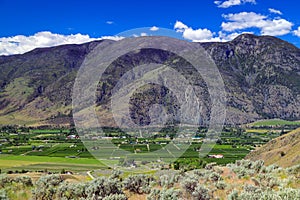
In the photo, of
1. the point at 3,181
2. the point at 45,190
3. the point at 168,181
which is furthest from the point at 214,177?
the point at 3,181

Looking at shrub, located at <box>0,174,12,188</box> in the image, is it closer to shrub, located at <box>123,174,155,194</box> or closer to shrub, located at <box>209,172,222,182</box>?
shrub, located at <box>123,174,155,194</box>

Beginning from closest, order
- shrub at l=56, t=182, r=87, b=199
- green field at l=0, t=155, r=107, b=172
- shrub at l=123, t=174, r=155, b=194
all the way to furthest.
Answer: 1. shrub at l=56, t=182, r=87, b=199
2. shrub at l=123, t=174, r=155, b=194
3. green field at l=0, t=155, r=107, b=172

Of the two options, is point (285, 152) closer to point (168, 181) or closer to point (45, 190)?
point (168, 181)

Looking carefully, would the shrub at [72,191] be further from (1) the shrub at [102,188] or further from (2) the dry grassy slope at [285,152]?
(2) the dry grassy slope at [285,152]

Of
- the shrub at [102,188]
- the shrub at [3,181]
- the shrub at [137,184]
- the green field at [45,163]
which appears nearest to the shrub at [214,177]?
the shrub at [137,184]

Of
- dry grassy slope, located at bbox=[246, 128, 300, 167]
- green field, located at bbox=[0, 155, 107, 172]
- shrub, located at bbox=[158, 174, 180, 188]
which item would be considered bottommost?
green field, located at bbox=[0, 155, 107, 172]

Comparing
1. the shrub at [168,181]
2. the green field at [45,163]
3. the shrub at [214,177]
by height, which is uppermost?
the shrub at [214,177]

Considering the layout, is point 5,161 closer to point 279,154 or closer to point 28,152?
point 28,152

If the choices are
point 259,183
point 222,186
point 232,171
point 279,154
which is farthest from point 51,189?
point 279,154

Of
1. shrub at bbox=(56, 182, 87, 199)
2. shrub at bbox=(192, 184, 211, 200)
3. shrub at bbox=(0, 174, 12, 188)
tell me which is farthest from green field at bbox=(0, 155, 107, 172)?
shrub at bbox=(192, 184, 211, 200)

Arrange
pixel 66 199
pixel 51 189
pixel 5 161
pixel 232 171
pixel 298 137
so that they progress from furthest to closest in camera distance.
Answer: pixel 5 161
pixel 298 137
pixel 232 171
pixel 51 189
pixel 66 199

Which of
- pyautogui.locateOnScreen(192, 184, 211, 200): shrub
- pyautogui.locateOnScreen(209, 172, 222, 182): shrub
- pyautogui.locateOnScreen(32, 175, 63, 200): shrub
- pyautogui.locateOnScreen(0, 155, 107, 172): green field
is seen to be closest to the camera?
pyautogui.locateOnScreen(192, 184, 211, 200): shrub
